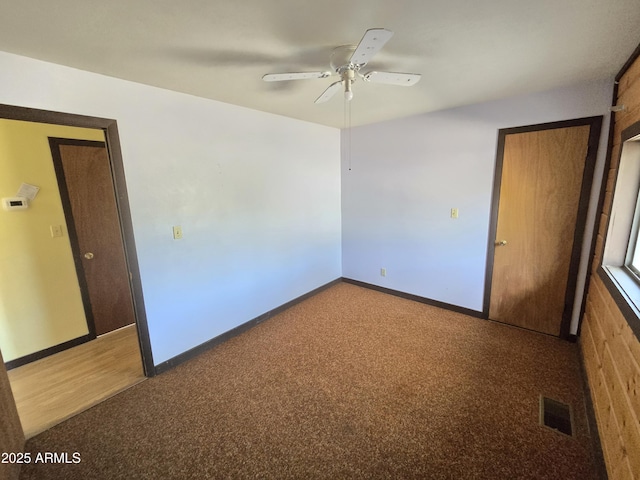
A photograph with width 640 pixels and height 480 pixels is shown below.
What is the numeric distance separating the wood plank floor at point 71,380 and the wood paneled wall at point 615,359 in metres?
3.05

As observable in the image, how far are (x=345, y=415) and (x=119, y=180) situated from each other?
2312mm

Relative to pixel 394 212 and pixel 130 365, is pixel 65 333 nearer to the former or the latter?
pixel 130 365

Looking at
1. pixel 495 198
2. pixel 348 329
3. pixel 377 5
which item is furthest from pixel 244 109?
pixel 495 198

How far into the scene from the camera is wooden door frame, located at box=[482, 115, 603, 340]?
2270 millimetres

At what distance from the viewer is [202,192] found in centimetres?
247

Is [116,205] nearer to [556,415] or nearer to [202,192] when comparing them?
[202,192]

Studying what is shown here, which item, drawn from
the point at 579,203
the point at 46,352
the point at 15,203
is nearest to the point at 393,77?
the point at 579,203

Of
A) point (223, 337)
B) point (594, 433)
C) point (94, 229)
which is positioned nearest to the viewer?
point (594, 433)

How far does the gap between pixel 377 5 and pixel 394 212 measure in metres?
2.57

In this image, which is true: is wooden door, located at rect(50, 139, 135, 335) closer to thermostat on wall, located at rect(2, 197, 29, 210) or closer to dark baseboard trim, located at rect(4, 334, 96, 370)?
dark baseboard trim, located at rect(4, 334, 96, 370)

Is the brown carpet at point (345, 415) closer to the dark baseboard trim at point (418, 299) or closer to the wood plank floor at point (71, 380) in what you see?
the wood plank floor at point (71, 380)

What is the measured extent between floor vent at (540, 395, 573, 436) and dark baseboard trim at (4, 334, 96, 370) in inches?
159

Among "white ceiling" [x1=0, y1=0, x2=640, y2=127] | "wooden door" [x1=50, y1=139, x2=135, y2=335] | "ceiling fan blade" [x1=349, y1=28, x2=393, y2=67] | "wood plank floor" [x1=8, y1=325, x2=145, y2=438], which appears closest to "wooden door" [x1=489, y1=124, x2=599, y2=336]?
"white ceiling" [x1=0, y1=0, x2=640, y2=127]

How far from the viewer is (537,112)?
2479mm
